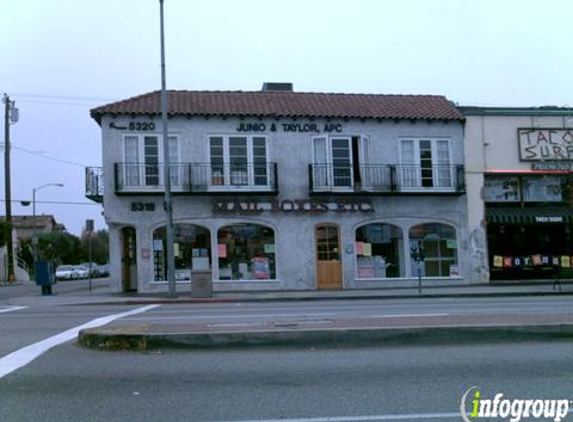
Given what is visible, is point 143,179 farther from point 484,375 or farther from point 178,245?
point 484,375

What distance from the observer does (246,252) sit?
998 inches

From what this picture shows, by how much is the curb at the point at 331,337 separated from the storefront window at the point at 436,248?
53.5ft

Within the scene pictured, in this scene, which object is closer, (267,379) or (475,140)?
(267,379)

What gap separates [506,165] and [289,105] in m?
9.14

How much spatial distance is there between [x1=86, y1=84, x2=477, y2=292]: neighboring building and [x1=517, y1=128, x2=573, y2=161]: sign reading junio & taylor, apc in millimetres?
2760

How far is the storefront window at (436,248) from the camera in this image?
2622 cm

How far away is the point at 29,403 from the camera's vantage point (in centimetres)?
655

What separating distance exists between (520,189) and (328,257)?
8529 millimetres

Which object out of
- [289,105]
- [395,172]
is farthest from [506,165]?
[289,105]

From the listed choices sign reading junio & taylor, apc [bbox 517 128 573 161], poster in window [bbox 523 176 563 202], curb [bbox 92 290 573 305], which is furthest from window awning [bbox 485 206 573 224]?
curb [bbox 92 290 573 305]

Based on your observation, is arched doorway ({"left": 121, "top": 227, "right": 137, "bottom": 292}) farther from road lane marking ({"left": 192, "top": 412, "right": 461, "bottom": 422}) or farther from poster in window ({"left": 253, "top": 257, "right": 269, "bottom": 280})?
road lane marking ({"left": 192, "top": 412, "right": 461, "bottom": 422})

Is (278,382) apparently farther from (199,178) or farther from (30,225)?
(30,225)

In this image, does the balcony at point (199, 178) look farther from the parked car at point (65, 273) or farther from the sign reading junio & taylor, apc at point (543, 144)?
the parked car at point (65, 273)

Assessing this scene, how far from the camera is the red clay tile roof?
25016mm
